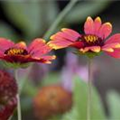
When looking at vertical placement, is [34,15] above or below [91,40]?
above

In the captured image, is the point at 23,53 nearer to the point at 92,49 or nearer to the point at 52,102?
the point at 92,49

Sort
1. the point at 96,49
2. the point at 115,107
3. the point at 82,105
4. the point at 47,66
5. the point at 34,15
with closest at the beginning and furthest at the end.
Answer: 1. the point at 96,49
2. the point at 82,105
3. the point at 115,107
4. the point at 47,66
5. the point at 34,15

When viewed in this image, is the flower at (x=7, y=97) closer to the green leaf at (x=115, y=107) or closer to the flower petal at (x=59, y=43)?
the flower petal at (x=59, y=43)

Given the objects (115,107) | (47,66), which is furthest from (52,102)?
(47,66)

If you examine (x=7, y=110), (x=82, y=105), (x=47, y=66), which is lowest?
(x=7, y=110)

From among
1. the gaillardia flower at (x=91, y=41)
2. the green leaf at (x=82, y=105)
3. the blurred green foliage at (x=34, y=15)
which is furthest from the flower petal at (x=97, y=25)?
the blurred green foliage at (x=34, y=15)

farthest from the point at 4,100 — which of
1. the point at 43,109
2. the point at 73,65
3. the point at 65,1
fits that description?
the point at 65,1

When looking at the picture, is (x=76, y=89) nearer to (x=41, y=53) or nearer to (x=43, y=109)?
(x=43, y=109)
